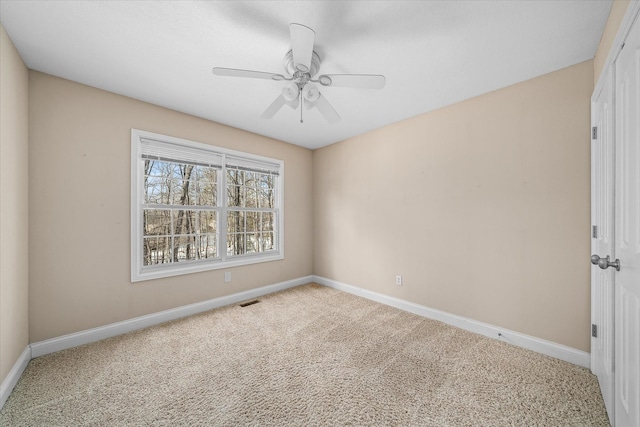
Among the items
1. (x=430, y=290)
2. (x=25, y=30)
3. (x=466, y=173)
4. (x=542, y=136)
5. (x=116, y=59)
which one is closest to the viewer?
(x=25, y=30)

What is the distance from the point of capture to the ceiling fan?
148cm

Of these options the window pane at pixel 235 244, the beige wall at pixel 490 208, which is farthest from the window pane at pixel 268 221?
Result: the beige wall at pixel 490 208

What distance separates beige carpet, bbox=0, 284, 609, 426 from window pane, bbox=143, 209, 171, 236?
1047 mm

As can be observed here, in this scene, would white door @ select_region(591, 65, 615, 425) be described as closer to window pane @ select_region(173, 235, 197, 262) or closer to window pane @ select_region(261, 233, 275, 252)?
window pane @ select_region(261, 233, 275, 252)

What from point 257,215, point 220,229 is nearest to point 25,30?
point 220,229

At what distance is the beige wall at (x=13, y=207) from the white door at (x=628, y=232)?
3448mm

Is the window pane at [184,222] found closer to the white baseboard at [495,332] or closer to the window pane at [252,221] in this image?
the window pane at [252,221]

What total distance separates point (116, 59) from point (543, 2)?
2949 millimetres

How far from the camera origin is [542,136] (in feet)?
7.10

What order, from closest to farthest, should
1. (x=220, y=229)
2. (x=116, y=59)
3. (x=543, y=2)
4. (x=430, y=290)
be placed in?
(x=543, y=2) → (x=116, y=59) → (x=430, y=290) → (x=220, y=229)

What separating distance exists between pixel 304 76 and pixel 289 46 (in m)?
0.23

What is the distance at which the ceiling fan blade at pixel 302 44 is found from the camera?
53.8 inches

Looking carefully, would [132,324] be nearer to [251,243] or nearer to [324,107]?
[251,243]

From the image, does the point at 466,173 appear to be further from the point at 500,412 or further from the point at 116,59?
the point at 116,59
